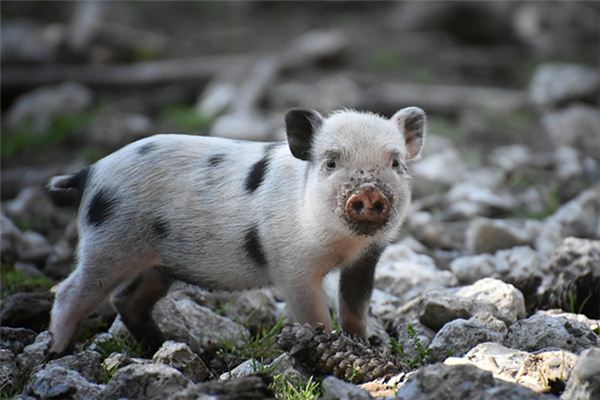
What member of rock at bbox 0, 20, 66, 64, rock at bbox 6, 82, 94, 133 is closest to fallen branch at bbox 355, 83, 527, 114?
rock at bbox 6, 82, 94, 133

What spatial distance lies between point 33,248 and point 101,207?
1957mm

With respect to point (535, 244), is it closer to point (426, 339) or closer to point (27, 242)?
point (426, 339)

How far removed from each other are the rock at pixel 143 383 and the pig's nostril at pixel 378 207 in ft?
4.29

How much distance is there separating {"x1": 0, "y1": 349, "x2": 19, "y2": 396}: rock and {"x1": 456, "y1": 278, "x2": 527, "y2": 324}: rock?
2.42 meters

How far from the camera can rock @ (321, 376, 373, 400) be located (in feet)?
12.3

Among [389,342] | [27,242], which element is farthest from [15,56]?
[389,342]

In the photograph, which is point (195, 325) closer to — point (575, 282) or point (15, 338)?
point (15, 338)

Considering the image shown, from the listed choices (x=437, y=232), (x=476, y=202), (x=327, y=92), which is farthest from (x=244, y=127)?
(x=437, y=232)

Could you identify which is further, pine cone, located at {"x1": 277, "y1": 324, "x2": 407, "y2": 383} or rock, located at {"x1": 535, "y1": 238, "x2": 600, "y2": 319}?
rock, located at {"x1": 535, "y1": 238, "x2": 600, "y2": 319}

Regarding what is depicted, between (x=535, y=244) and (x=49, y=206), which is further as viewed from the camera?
(x=49, y=206)

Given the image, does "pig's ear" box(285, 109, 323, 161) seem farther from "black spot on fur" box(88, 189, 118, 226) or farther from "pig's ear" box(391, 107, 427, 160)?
"black spot on fur" box(88, 189, 118, 226)

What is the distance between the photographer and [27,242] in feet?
23.9

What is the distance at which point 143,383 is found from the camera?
13.4 feet

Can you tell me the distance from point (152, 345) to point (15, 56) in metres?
9.28
